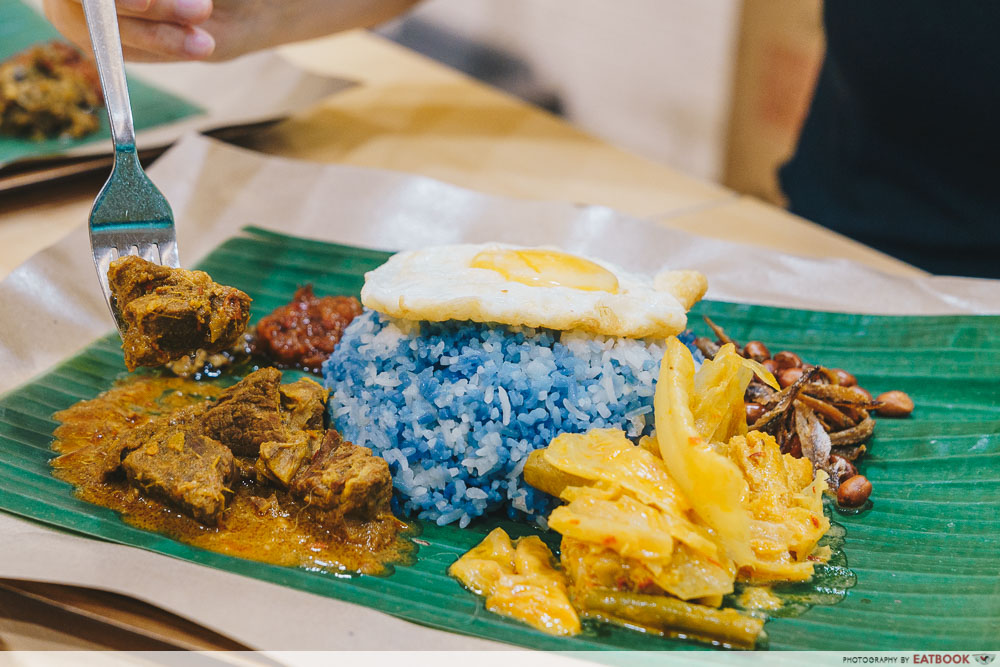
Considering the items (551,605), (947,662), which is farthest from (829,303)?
(551,605)

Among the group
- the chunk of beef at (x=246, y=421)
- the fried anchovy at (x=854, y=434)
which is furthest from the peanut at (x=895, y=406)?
the chunk of beef at (x=246, y=421)

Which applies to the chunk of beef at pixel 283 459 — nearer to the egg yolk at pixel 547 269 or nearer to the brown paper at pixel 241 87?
the egg yolk at pixel 547 269

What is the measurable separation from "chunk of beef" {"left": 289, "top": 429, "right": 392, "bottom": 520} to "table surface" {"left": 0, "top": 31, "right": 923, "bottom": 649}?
2.64 meters

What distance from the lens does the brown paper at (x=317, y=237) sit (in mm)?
2555

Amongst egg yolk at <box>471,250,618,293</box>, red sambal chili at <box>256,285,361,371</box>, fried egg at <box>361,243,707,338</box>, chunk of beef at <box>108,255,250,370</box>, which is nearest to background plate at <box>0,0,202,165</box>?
red sambal chili at <box>256,285,361,371</box>

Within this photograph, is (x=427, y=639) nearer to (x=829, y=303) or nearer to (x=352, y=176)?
(x=829, y=303)

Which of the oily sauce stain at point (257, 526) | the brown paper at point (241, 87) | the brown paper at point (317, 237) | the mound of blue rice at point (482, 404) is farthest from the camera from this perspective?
the brown paper at point (241, 87)

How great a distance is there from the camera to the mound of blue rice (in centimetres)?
325

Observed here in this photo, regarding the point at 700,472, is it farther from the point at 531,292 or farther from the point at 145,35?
the point at 145,35

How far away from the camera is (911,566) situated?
119 inches

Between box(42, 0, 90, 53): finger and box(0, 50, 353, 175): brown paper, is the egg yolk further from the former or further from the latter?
box(0, 50, 353, 175): brown paper

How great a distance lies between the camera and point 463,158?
6.50 metres

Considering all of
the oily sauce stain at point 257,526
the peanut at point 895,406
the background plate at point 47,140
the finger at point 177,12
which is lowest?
the oily sauce stain at point 257,526

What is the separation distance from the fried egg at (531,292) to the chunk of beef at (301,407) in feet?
1.50
